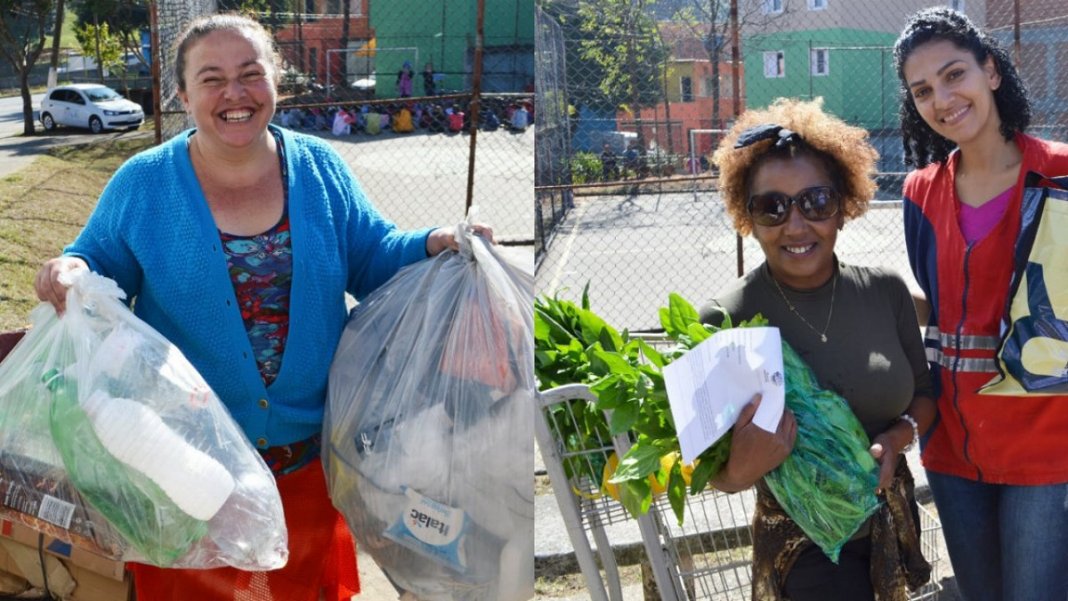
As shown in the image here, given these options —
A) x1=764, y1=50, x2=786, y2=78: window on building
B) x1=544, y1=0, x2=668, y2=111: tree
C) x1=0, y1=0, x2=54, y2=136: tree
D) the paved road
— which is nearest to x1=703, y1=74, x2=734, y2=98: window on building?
x1=544, y1=0, x2=668, y2=111: tree

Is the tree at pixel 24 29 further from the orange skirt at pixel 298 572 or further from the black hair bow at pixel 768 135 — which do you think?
the black hair bow at pixel 768 135

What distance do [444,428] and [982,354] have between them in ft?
3.84

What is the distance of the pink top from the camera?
2.45 metres

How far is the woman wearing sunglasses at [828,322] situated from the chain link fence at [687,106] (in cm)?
332

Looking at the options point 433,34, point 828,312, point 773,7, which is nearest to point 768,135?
point 828,312

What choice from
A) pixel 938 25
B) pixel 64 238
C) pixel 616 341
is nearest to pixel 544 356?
pixel 616 341

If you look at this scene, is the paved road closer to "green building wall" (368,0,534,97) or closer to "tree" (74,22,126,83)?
"green building wall" (368,0,534,97)

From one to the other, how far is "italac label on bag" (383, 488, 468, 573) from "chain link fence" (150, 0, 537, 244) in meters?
5.64

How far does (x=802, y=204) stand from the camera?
7.48ft

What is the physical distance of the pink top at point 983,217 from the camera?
2.45 meters

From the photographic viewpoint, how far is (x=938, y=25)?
2.56 metres

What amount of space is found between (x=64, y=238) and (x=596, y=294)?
518cm

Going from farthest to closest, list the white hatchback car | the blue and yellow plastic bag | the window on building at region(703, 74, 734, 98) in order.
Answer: the white hatchback car < the window on building at region(703, 74, 734, 98) < the blue and yellow plastic bag

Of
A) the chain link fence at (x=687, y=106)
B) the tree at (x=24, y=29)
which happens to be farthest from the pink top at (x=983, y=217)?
the tree at (x=24, y=29)
